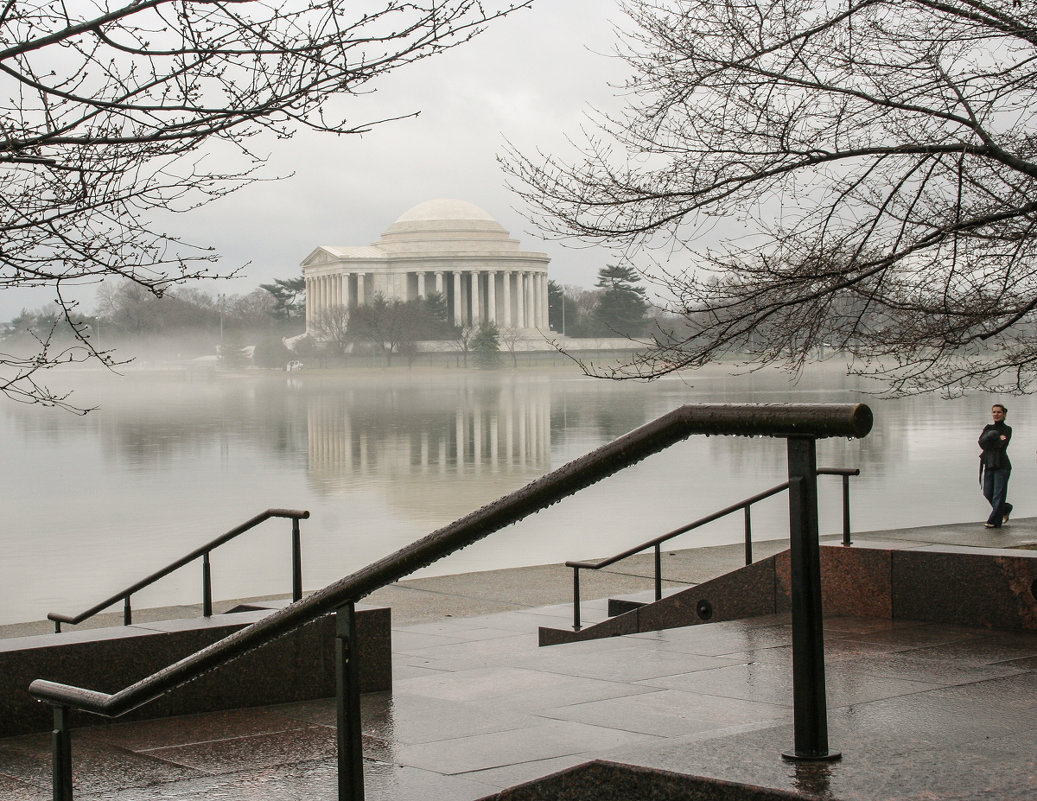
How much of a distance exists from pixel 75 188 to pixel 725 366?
347 feet

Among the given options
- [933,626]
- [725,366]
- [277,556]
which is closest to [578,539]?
[277,556]

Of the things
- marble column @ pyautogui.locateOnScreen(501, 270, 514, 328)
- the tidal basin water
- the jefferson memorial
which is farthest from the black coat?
marble column @ pyautogui.locateOnScreen(501, 270, 514, 328)

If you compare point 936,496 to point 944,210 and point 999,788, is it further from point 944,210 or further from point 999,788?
point 999,788

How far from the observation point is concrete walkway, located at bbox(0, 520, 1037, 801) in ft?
10.8

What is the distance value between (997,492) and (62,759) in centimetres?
1602

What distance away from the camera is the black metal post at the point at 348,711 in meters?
3.36

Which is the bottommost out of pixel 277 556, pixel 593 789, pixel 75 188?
pixel 277 556

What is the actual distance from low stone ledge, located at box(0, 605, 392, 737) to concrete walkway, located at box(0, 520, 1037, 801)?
0.12m

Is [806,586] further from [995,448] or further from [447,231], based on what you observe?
[447,231]

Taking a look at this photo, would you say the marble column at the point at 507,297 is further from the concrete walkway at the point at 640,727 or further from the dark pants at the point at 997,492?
the concrete walkway at the point at 640,727

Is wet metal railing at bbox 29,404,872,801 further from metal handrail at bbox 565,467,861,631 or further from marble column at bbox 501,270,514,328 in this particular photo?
marble column at bbox 501,270,514,328

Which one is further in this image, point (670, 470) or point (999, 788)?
point (670, 470)

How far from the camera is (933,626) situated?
780cm

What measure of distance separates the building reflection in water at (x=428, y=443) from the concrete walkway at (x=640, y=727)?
16298 millimetres
